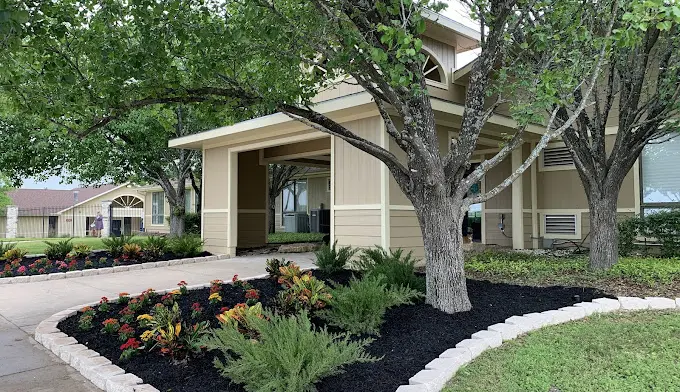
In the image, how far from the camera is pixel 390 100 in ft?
15.9

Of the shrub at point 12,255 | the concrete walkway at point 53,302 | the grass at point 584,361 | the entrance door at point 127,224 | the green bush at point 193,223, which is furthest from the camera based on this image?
the entrance door at point 127,224

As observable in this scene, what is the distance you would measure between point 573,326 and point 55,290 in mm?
7214

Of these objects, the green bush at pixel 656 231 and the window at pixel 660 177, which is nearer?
the green bush at pixel 656 231

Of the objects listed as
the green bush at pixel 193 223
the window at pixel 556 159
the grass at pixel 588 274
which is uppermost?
the window at pixel 556 159

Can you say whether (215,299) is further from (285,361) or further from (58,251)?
(58,251)

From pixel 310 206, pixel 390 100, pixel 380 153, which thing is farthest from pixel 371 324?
pixel 310 206

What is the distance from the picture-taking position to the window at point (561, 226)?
10.7 meters

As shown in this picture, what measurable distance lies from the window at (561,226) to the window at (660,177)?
1.46 m

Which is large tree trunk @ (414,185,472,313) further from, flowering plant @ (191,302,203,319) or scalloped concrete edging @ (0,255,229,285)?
scalloped concrete edging @ (0,255,229,285)

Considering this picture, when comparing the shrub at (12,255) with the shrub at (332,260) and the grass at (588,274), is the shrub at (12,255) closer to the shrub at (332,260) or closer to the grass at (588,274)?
the shrub at (332,260)

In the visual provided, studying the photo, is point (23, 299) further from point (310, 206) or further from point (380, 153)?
point (310, 206)

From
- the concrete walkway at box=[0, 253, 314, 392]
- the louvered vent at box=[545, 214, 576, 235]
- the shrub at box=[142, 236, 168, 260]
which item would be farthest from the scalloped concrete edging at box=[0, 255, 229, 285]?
the louvered vent at box=[545, 214, 576, 235]

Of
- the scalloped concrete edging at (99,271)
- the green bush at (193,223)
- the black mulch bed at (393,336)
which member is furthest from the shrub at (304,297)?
the green bush at (193,223)

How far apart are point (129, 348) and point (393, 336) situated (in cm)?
224
